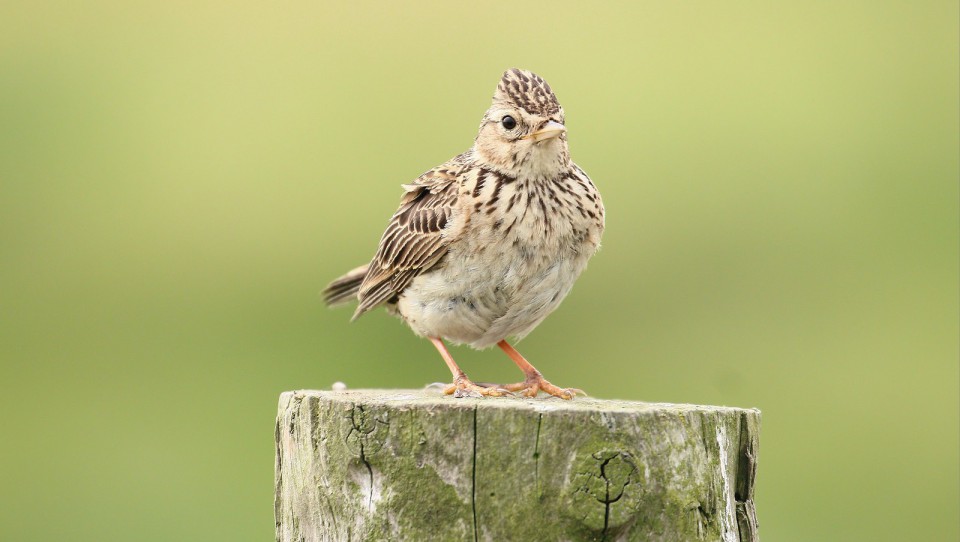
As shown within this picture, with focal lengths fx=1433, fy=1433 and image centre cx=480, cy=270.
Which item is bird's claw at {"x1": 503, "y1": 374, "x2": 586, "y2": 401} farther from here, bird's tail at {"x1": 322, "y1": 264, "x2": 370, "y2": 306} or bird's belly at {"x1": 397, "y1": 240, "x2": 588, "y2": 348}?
bird's tail at {"x1": 322, "y1": 264, "x2": 370, "y2": 306}

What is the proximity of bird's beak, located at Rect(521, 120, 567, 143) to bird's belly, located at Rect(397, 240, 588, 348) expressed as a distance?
538mm

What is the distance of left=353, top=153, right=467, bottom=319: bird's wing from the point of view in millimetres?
7129

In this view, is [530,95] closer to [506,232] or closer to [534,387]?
[506,232]

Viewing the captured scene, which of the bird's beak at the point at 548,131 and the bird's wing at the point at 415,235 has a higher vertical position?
the bird's beak at the point at 548,131

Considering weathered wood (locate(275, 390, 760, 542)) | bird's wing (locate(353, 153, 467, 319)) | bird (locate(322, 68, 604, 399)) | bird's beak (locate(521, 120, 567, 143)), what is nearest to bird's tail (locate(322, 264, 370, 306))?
bird's wing (locate(353, 153, 467, 319))

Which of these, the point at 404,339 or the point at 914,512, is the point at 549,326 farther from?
the point at 914,512

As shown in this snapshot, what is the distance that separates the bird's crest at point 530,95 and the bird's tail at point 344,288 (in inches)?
75.2

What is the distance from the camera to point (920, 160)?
1803 cm

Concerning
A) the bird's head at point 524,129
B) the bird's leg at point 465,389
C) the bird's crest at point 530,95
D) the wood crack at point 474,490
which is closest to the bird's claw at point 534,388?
the bird's leg at point 465,389

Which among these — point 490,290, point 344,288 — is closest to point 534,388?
point 490,290

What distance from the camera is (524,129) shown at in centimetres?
694

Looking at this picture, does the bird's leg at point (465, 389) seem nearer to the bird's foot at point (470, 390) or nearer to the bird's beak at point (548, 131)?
the bird's foot at point (470, 390)

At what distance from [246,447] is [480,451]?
307 inches

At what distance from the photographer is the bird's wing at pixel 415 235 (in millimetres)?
7129
